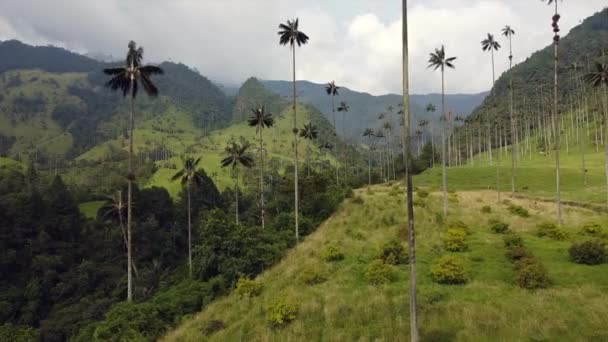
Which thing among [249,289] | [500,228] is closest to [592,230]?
[500,228]

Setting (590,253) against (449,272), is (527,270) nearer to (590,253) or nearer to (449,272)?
(449,272)

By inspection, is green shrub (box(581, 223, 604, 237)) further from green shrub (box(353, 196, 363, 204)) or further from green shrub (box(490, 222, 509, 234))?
green shrub (box(353, 196, 363, 204))

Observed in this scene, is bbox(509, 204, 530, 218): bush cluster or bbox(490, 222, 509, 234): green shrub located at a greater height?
bbox(509, 204, 530, 218): bush cluster

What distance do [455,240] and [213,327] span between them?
22875 mm

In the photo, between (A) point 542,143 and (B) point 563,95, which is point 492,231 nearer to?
(A) point 542,143

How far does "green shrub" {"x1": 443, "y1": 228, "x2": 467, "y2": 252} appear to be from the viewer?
3656 centimetres

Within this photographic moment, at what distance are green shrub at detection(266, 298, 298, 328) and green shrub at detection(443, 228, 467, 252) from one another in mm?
16661

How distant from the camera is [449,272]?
93.7ft

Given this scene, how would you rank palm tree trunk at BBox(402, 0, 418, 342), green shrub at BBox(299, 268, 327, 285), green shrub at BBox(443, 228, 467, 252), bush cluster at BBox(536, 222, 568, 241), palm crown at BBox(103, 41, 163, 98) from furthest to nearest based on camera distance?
1. palm crown at BBox(103, 41, 163, 98)
2. bush cluster at BBox(536, 222, 568, 241)
3. green shrub at BBox(443, 228, 467, 252)
4. green shrub at BBox(299, 268, 327, 285)
5. palm tree trunk at BBox(402, 0, 418, 342)

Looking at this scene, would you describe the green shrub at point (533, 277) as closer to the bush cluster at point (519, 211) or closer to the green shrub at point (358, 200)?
the bush cluster at point (519, 211)

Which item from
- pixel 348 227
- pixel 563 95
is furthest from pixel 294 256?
pixel 563 95

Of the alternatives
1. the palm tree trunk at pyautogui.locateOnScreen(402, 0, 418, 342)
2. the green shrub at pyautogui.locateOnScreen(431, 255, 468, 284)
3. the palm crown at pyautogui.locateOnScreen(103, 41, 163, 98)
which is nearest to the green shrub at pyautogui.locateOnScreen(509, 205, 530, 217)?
the green shrub at pyautogui.locateOnScreen(431, 255, 468, 284)

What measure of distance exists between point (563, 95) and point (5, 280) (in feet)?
705

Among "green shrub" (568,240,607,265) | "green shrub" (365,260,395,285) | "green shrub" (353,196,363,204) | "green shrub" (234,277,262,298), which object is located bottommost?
"green shrub" (234,277,262,298)
